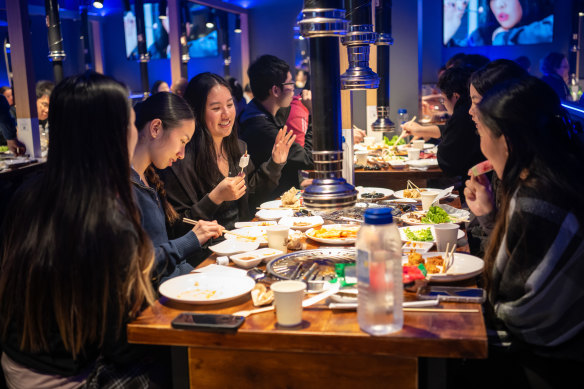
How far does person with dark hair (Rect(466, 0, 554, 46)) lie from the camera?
33.0ft

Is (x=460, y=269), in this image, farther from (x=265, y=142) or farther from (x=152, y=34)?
(x=152, y=34)

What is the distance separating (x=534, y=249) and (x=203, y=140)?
2.15m

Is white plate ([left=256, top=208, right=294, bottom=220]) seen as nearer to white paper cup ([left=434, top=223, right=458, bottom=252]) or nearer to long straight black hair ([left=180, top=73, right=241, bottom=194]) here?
long straight black hair ([left=180, top=73, right=241, bottom=194])

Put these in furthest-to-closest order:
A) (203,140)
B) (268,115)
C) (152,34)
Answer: (152,34) < (268,115) < (203,140)

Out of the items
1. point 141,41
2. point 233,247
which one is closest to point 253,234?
point 233,247

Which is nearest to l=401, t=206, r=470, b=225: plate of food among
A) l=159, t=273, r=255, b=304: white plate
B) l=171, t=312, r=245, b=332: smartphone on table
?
l=159, t=273, r=255, b=304: white plate

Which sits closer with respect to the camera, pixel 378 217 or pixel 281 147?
pixel 378 217

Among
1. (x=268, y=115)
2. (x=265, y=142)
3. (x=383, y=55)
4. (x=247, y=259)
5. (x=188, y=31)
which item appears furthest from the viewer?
(x=188, y=31)

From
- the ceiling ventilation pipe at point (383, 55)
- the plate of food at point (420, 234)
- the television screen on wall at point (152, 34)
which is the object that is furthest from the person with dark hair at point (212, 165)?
the television screen on wall at point (152, 34)

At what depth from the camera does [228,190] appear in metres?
2.96

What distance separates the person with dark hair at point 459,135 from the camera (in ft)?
13.1

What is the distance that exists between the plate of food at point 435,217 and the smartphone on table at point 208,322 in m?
1.36

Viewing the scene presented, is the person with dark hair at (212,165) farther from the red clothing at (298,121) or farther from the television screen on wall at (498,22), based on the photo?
the television screen on wall at (498,22)

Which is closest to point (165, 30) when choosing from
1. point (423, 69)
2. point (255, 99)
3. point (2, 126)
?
point (423, 69)
